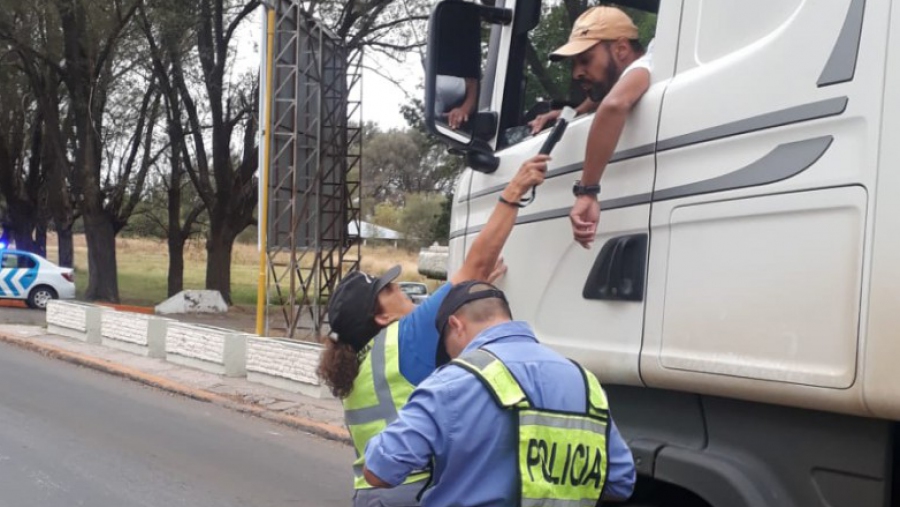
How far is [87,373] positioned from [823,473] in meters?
12.6

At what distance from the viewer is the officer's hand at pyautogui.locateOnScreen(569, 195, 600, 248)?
2.69 m

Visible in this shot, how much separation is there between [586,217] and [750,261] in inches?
21.7

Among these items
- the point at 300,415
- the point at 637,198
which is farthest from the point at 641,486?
the point at 300,415

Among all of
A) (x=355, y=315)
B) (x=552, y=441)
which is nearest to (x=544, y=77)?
(x=355, y=315)

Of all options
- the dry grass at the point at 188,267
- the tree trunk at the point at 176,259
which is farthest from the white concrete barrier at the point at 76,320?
the tree trunk at the point at 176,259

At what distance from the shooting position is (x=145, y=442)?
8.66 metres

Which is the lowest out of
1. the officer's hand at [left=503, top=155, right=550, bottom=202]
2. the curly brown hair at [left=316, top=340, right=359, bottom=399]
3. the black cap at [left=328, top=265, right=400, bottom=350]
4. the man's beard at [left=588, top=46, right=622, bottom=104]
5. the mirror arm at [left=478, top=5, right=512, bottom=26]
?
the curly brown hair at [left=316, top=340, right=359, bottom=399]

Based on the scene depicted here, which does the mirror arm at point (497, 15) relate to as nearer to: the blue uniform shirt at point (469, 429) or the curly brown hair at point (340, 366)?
the curly brown hair at point (340, 366)

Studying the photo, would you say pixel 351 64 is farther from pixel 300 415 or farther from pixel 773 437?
pixel 773 437

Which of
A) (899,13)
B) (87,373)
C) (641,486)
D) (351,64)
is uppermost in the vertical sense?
→ (351,64)

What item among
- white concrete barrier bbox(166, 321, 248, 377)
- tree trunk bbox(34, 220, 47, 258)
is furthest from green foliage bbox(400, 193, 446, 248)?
white concrete barrier bbox(166, 321, 248, 377)

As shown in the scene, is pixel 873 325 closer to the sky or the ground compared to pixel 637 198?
closer to the ground

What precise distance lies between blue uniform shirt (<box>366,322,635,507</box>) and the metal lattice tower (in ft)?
48.3

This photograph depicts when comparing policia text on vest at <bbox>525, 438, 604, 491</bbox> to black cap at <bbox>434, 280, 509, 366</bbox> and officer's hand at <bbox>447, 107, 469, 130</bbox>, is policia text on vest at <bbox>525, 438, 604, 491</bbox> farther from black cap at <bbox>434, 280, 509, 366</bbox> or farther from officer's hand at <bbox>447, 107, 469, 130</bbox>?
officer's hand at <bbox>447, 107, 469, 130</bbox>
